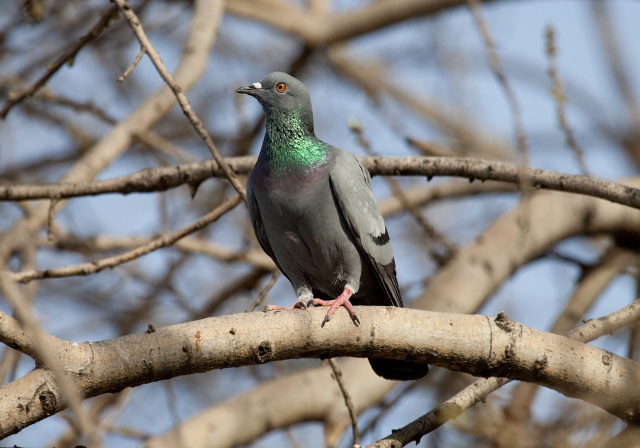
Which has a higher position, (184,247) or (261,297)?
(184,247)

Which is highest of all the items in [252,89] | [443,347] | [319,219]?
[252,89]

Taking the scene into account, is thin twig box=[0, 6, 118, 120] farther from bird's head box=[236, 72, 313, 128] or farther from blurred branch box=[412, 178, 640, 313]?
blurred branch box=[412, 178, 640, 313]

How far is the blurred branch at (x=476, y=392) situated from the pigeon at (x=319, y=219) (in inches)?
29.2

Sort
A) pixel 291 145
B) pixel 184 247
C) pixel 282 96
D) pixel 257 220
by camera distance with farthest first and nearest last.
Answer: pixel 184 247
pixel 282 96
pixel 257 220
pixel 291 145

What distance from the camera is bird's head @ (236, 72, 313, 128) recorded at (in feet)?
16.5

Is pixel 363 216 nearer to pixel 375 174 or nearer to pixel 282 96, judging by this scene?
pixel 375 174

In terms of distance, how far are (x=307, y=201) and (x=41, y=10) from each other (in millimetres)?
2441

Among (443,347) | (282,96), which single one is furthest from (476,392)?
(282,96)

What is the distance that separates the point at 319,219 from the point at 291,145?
574 millimetres

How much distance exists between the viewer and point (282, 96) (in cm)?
509

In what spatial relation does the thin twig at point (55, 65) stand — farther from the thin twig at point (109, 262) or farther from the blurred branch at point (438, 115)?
the blurred branch at point (438, 115)

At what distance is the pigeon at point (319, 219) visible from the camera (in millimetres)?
4578

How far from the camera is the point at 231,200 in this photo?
4.44m

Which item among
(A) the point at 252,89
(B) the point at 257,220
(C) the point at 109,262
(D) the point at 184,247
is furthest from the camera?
(D) the point at 184,247
